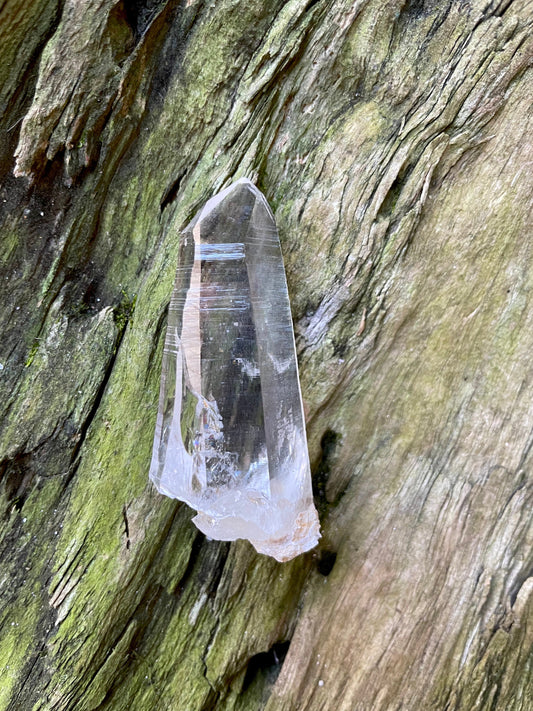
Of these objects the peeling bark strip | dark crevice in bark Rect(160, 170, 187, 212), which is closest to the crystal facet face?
the peeling bark strip

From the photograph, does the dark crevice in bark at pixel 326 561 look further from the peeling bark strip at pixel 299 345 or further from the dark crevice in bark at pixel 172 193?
the dark crevice in bark at pixel 172 193

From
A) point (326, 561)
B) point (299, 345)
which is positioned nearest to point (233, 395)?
point (299, 345)

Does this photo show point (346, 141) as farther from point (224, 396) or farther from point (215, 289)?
point (224, 396)

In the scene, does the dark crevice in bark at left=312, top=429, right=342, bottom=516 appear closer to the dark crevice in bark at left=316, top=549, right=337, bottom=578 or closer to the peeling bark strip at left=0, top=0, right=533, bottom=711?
the peeling bark strip at left=0, top=0, right=533, bottom=711

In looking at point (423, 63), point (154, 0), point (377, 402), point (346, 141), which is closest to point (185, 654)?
point (377, 402)

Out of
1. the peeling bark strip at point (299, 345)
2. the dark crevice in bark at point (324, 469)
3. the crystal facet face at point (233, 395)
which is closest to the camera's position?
the crystal facet face at point (233, 395)

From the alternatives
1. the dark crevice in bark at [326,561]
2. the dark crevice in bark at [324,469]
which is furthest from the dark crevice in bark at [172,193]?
the dark crevice in bark at [326,561]
